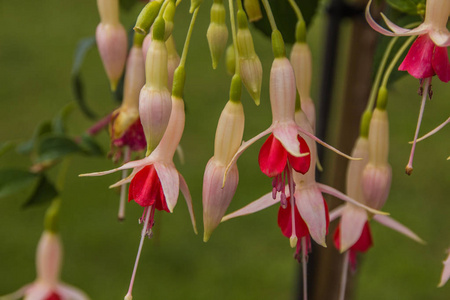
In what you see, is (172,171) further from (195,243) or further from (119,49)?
(195,243)

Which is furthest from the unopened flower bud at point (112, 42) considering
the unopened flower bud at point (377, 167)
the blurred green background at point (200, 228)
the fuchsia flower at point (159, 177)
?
the blurred green background at point (200, 228)

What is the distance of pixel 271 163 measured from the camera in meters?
0.43

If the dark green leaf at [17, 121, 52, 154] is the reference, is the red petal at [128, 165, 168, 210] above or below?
above

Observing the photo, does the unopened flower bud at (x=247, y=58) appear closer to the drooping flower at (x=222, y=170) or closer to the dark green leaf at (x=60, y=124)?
the drooping flower at (x=222, y=170)

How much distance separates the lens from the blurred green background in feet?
5.73

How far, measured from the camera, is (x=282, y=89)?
0.44m

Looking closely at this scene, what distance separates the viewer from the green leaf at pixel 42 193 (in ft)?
2.37

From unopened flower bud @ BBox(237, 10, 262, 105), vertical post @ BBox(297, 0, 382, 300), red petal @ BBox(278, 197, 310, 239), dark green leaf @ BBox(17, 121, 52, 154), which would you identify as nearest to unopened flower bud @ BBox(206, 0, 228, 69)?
unopened flower bud @ BBox(237, 10, 262, 105)

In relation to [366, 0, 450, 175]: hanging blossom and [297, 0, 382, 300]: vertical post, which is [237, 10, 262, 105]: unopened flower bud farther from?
[297, 0, 382, 300]: vertical post

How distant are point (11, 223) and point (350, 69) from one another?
1523 mm

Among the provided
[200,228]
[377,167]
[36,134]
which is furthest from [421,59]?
[200,228]

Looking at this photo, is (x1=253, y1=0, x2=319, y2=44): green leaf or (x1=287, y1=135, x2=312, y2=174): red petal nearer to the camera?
(x1=287, y1=135, x2=312, y2=174): red petal

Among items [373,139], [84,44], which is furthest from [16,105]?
[373,139]

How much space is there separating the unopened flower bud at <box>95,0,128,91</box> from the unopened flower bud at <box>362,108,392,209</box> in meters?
0.21
